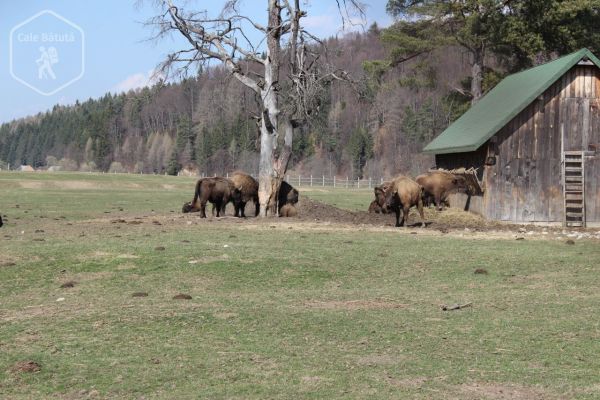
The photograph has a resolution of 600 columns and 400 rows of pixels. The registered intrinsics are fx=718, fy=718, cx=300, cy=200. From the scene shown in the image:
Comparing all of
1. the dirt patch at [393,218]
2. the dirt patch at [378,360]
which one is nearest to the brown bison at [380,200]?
the dirt patch at [393,218]

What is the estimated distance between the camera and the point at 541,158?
81.6 ft

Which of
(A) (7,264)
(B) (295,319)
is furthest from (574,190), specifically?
(A) (7,264)

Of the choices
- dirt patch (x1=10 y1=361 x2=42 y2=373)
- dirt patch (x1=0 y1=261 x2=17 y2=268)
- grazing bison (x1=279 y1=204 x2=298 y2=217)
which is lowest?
dirt patch (x1=10 y1=361 x2=42 y2=373)

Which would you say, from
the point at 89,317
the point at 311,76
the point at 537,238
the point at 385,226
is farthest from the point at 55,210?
the point at 89,317

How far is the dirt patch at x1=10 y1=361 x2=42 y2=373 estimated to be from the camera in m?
6.69

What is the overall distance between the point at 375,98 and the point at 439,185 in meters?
5.50

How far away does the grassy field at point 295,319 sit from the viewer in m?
6.43

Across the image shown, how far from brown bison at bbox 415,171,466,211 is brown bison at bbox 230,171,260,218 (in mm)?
6174

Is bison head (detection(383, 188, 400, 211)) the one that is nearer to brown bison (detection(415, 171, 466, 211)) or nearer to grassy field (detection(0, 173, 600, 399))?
brown bison (detection(415, 171, 466, 211))

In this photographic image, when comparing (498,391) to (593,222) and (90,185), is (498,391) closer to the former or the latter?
(593,222)

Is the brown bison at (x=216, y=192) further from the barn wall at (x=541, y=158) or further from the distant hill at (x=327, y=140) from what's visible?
the distant hill at (x=327, y=140)

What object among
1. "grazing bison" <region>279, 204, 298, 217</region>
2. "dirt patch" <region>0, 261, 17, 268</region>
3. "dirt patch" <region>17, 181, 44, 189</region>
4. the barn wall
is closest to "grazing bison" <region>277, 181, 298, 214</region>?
"grazing bison" <region>279, 204, 298, 217</region>

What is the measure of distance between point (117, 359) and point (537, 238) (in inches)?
Result: 590

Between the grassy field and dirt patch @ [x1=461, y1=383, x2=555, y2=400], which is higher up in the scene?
the grassy field
